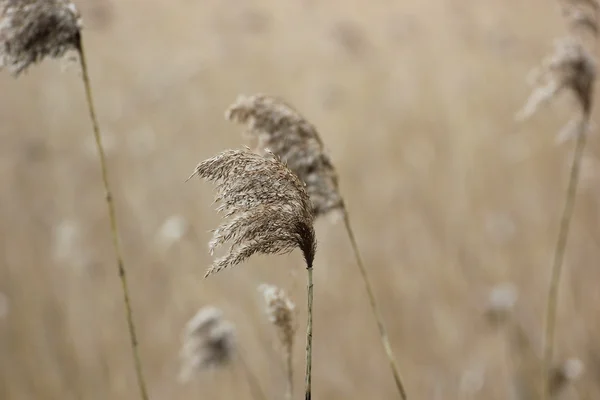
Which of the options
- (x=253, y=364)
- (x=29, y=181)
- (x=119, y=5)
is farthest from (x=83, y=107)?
(x=253, y=364)

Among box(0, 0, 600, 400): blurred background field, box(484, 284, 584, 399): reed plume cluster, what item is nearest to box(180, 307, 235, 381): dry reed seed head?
box(0, 0, 600, 400): blurred background field

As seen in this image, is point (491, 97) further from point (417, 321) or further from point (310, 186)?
point (310, 186)

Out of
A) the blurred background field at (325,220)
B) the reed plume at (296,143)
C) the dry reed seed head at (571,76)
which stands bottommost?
the reed plume at (296,143)

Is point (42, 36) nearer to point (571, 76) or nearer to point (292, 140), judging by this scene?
point (292, 140)

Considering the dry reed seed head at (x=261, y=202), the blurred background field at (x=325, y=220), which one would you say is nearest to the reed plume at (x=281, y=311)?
the dry reed seed head at (x=261, y=202)

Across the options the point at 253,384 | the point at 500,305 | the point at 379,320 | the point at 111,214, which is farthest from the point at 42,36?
the point at 500,305

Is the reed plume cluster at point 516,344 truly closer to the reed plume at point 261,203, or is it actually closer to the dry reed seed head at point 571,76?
the dry reed seed head at point 571,76

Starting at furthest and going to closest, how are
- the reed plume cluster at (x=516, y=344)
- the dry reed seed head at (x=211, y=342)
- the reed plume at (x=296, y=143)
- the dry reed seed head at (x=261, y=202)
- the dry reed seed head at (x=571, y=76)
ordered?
1. the reed plume cluster at (x=516, y=344)
2. the dry reed seed head at (x=211, y=342)
3. the dry reed seed head at (x=571, y=76)
4. the reed plume at (x=296, y=143)
5. the dry reed seed head at (x=261, y=202)
